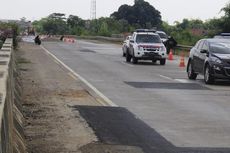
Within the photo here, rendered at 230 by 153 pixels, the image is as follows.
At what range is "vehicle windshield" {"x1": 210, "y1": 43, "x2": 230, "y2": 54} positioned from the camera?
66.2 ft

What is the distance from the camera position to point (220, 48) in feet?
66.9

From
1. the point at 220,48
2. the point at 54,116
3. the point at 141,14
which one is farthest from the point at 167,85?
the point at 141,14

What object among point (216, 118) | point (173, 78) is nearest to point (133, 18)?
point (173, 78)

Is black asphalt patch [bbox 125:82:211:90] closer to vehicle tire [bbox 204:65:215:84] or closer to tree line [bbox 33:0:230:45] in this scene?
vehicle tire [bbox 204:65:215:84]

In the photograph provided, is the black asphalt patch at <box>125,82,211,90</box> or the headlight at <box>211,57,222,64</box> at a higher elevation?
the headlight at <box>211,57,222,64</box>

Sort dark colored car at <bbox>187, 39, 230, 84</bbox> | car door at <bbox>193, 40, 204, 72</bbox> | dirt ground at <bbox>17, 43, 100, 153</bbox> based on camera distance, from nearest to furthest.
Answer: dirt ground at <bbox>17, 43, 100, 153</bbox>
dark colored car at <bbox>187, 39, 230, 84</bbox>
car door at <bbox>193, 40, 204, 72</bbox>

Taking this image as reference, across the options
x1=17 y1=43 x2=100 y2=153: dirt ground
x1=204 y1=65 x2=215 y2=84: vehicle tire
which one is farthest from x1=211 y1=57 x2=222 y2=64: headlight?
x1=17 y1=43 x2=100 y2=153: dirt ground

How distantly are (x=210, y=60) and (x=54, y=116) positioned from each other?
9.22 metres

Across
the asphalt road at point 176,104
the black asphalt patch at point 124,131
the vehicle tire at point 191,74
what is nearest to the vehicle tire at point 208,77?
the asphalt road at point 176,104

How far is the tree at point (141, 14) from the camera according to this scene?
4806 inches

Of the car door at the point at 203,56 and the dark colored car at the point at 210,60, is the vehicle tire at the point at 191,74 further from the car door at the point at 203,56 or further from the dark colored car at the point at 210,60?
the car door at the point at 203,56

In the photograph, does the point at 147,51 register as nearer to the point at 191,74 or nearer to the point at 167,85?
the point at 191,74

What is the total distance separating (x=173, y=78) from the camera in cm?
2205

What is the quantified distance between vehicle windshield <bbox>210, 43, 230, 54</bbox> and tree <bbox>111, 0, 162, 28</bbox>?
97.4 metres
